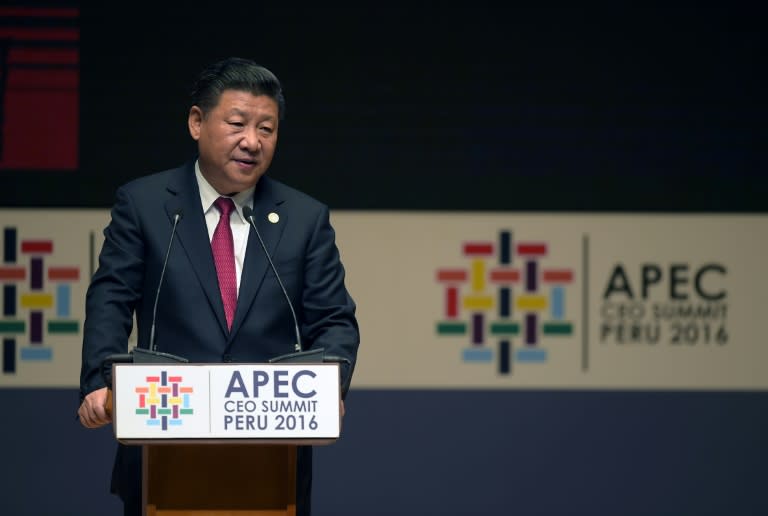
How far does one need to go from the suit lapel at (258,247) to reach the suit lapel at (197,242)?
0.05m

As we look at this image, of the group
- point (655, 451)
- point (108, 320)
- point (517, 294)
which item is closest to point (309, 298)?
point (108, 320)

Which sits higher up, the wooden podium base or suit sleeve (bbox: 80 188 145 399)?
suit sleeve (bbox: 80 188 145 399)

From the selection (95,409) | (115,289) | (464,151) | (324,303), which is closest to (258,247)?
(324,303)

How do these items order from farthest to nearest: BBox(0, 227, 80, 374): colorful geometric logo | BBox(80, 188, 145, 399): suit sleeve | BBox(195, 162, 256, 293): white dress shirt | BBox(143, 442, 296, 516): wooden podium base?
1. BBox(0, 227, 80, 374): colorful geometric logo
2. BBox(195, 162, 256, 293): white dress shirt
3. BBox(80, 188, 145, 399): suit sleeve
4. BBox(143, 442, 296, 516): wooden podium base

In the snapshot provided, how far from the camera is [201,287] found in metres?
2.93

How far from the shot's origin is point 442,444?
513cm

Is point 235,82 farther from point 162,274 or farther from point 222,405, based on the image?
point 222,405

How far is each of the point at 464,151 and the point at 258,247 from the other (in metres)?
2.23

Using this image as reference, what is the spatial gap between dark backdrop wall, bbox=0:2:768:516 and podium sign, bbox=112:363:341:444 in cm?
254

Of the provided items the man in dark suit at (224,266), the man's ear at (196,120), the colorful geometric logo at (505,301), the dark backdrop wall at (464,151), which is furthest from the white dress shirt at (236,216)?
the colorful geometric logo at (505,301)

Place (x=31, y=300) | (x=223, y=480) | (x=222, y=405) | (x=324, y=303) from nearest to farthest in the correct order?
(x=222, y=405) < (x=223, y=480) < (x=324, y=303) < (x=31, y=300)

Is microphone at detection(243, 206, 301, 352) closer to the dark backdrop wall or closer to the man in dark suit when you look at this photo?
the man in dark suit

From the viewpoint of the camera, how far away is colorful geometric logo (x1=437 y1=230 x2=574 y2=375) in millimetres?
5086

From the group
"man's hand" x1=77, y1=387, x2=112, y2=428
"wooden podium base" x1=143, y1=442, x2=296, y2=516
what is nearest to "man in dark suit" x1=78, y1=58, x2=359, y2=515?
"man's hand" x1=77, y1=387, x2=112, y2=428
